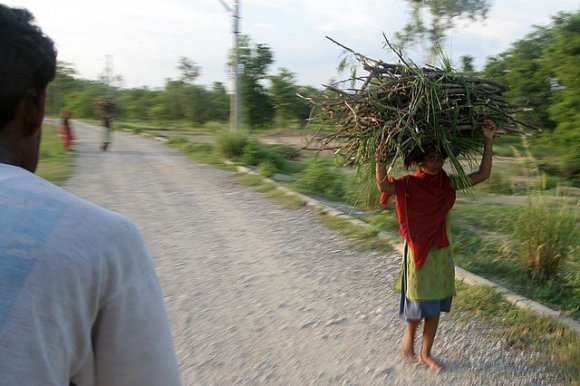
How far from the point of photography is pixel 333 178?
1020 cm

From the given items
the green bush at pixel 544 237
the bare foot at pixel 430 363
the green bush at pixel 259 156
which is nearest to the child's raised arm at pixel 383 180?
the bare foot at pixel 430 363

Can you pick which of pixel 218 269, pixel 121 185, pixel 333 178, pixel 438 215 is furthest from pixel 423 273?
pixel 121 185

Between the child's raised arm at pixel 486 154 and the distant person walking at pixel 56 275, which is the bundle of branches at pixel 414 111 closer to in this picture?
the child's raised arm at pixel 486 154

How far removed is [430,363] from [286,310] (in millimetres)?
1319

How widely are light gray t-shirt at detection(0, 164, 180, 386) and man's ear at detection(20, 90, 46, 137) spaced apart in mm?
106

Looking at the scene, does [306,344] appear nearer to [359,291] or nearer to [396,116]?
[359,291]

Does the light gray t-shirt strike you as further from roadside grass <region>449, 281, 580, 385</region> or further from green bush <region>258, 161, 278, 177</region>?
green bush <region>258, 161, 278, 177</region>

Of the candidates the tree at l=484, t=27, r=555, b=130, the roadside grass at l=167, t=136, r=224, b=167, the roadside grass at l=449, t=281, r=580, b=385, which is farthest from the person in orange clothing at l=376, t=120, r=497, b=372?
the tree at l=484, t=27, r=555, b=130

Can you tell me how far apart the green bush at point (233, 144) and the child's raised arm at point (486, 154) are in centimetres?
1159

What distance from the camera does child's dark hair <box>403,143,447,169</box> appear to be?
3.43 meters

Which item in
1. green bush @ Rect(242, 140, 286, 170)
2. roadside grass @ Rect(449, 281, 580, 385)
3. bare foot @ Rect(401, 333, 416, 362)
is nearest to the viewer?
roadside grass @ Rect(449, 281, 580, 385)

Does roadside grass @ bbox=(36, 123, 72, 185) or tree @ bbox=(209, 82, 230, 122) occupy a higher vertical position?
tree @ bbox=(209, 82, 230, 122)

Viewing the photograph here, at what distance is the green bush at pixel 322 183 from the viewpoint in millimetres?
9859

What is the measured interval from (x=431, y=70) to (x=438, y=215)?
0.91m
